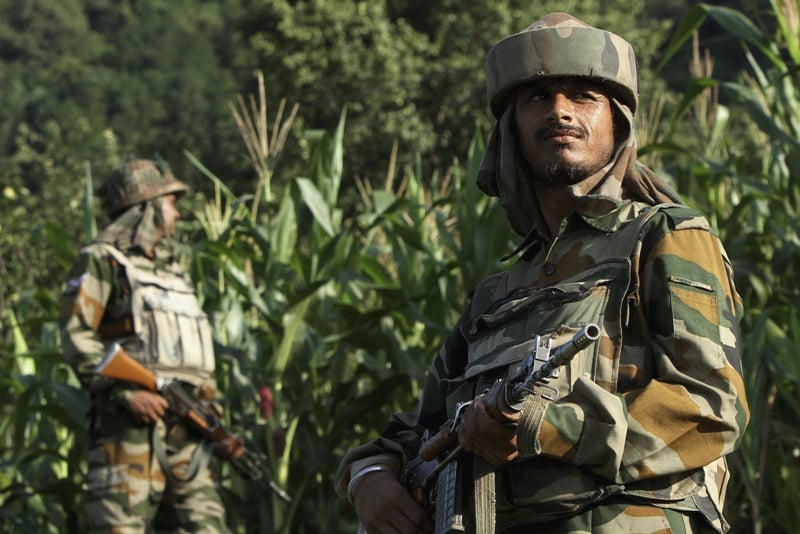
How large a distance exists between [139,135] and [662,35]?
14656 millimetres

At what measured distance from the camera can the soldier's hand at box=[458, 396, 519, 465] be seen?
6.81ft

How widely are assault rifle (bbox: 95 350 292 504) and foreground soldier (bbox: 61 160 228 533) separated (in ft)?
0.15

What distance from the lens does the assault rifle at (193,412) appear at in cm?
516

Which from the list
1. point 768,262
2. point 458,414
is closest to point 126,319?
point 768,262

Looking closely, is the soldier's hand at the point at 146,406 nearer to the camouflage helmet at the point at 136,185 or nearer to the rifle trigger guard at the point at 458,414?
the camouflage helmet at the point at 136,185

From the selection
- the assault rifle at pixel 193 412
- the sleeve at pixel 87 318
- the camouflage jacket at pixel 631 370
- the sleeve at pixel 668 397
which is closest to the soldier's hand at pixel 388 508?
the camouflage jacket at pixel 631 370

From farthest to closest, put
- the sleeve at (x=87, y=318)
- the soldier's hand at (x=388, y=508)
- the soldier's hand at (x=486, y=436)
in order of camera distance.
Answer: the sleeve at (x=87, y=318) < the soldier's hand at (x=388, y=508) < the soldier's hand at (x=486, y=436)

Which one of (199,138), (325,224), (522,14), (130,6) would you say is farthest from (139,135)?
(130,6)

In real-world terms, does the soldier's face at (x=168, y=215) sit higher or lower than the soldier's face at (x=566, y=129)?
lower

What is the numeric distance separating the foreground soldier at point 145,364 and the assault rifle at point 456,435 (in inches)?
114

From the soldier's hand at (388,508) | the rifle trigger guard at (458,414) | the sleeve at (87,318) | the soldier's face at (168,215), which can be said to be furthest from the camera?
the soldier's face at (168,215)

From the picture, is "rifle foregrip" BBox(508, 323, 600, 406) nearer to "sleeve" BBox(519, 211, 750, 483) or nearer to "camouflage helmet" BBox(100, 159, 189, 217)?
"sleeve" BBox(519, 211, 750, 483)

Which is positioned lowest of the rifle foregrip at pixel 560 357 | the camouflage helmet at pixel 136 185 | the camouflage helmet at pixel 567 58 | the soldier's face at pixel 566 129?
the camouflage helmet at pixel 136 185

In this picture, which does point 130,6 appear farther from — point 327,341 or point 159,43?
point 327,341
